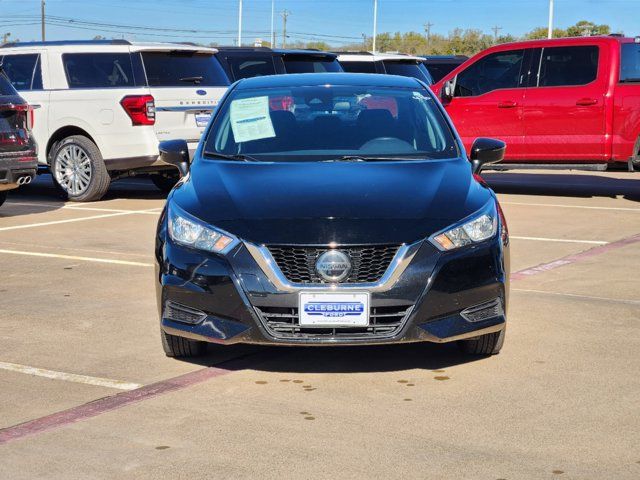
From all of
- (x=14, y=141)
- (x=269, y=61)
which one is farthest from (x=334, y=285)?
(x=269, y=61)

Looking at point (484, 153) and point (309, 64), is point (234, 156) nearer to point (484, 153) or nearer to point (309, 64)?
point (484, 153)

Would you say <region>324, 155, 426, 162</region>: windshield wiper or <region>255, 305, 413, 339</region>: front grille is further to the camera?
<region>324, 155, 426, 162</region>: windshield wiper

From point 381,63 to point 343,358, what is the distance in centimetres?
1419

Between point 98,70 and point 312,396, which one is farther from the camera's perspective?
point 98,70

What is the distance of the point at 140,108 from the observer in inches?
544

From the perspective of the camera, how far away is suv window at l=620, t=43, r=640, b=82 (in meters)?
14.9

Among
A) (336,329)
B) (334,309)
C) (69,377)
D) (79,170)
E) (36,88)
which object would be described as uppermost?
(36,88)

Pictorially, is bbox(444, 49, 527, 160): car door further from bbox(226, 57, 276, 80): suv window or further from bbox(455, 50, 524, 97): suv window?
bbox(226, 57, 276, 80): suv window

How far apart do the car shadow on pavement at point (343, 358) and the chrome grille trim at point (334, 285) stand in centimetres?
66

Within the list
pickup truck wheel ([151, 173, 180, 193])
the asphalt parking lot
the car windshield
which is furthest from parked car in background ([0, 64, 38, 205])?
the car windshield

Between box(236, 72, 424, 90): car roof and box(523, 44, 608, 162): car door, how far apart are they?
757 cm

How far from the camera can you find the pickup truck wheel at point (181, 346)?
631cm

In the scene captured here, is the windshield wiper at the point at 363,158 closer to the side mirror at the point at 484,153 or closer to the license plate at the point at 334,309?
the side mirror at the point at 484,153

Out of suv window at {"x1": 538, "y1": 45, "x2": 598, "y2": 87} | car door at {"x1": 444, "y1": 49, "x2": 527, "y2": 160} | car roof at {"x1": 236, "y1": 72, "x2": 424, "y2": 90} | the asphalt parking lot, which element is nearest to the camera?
the asphalt parking lot
